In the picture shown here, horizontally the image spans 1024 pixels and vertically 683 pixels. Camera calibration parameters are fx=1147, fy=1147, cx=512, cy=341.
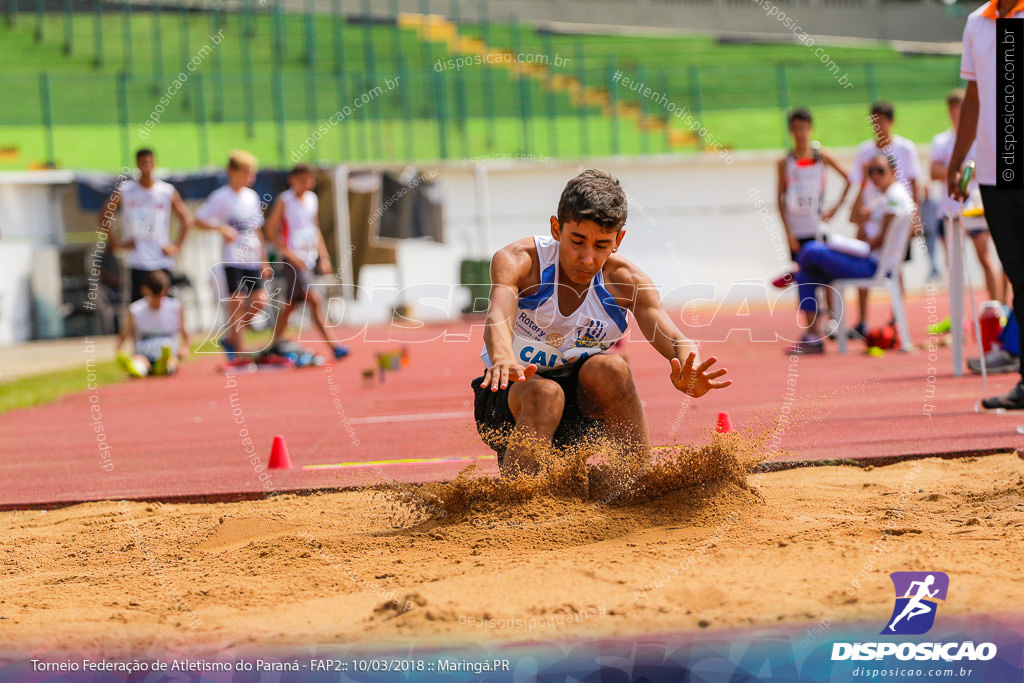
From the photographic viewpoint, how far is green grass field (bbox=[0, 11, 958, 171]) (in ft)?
67.2

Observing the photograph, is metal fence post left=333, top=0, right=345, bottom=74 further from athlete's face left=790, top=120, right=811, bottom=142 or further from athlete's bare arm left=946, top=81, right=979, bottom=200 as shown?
athlete's bare arm left=946, top=81, right=979, bottom=200

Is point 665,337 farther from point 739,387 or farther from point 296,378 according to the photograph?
point 296,378

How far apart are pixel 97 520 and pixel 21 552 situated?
0.47 m

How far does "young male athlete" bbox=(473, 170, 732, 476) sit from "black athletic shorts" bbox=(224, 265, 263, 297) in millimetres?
8029

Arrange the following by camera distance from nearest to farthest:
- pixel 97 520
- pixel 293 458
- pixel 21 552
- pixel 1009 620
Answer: pixel 1009 620, pixel 21 552, pixel 97 520, pixel 293 458

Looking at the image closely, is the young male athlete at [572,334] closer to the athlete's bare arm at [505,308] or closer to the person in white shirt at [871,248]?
the athlete's bare arm at [505,308]

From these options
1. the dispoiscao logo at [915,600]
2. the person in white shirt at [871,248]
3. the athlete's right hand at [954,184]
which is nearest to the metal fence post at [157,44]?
the person in white shirt at [871,248]

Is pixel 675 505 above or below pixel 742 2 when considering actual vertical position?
below

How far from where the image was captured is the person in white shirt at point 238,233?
1205cm

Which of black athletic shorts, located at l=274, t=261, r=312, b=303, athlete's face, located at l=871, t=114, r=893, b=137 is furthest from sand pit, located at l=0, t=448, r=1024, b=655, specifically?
black athletic shorts, located at l=274, t=261, r=312, b=303

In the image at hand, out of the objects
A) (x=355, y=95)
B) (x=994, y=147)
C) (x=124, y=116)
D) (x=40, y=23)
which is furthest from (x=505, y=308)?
(x=40, y=23)

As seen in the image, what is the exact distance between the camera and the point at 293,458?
Answer: 20.5ft

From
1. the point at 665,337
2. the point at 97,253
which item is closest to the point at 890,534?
the point at 665,337

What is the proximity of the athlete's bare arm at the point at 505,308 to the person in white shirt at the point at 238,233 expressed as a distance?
27.2 feet
